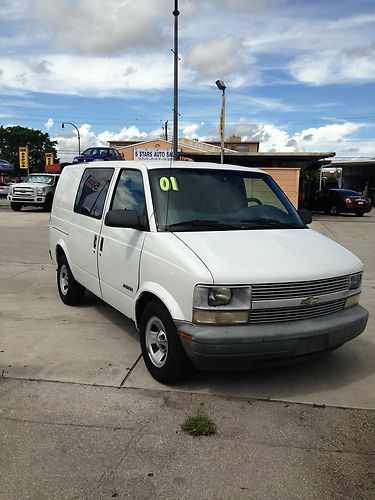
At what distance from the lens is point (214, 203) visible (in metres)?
4.43

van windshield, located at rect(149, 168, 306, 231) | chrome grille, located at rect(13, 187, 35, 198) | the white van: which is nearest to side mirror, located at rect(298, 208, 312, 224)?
the white van

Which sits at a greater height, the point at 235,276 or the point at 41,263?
the point at 235,276

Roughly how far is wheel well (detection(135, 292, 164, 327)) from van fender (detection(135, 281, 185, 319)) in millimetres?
36

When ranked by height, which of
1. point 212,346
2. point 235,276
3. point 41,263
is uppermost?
A: point 235,276

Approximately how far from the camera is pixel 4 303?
6457 mm

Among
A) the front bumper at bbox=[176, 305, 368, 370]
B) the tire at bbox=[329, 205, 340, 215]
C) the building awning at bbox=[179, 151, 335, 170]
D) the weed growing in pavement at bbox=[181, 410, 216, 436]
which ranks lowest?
the tire at bbox=[329, 205, 340, 215]

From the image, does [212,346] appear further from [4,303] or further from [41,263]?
[41,263]

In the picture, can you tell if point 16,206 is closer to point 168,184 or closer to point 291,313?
point 168,184

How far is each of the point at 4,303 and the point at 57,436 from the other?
3.67 metres

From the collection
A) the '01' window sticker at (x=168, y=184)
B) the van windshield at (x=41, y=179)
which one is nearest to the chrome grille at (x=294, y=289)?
the '01' window sticker at (x=168, y=184)

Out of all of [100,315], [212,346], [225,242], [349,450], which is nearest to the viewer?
[349,450]

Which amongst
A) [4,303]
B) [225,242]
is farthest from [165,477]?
[4,303]

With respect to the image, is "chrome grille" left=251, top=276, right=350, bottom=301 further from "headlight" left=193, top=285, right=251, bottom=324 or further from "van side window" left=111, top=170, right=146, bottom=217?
"van side window" left=111, top=170, right=146, bottom=217

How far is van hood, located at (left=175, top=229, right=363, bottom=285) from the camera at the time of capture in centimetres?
350
